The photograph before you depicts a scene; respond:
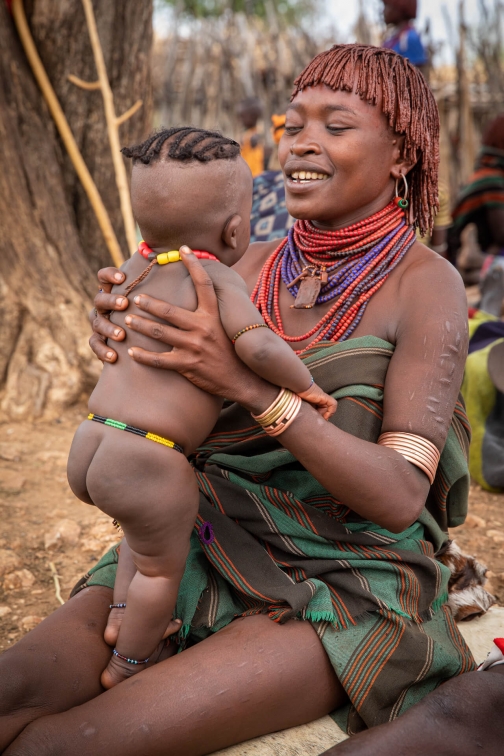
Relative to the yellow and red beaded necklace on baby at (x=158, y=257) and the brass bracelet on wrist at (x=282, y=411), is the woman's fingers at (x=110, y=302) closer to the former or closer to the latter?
the yellow and red beaded necklace on baby at (x=158, y=257)

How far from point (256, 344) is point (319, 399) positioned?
21cm

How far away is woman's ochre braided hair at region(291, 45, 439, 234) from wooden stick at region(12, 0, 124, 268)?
9.13 feet

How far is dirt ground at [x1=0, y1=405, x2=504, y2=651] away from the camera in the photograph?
2.76 metres

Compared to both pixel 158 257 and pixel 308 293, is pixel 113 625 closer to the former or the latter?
pixel 158 257

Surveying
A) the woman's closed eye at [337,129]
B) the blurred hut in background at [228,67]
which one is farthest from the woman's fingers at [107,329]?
the blurred hut in background at [228,67]

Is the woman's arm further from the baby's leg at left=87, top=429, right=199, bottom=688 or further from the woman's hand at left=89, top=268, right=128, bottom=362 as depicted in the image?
the baby's leg at left=87, top=429, right=199, bottom=688

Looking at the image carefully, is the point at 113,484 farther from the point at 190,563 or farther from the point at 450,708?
the point at 450,708

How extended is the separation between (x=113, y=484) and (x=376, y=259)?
95 centimetres

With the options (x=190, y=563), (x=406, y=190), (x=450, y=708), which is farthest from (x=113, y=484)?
(x=406, y=190)

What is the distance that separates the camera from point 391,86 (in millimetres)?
1985

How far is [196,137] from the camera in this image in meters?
1.66

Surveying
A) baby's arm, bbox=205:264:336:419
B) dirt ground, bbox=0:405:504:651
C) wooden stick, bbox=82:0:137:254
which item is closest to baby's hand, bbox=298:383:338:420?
baby's arm, bbox=205:264:336:419

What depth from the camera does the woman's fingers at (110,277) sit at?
175 centimetres

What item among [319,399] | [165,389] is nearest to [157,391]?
[165,389]
